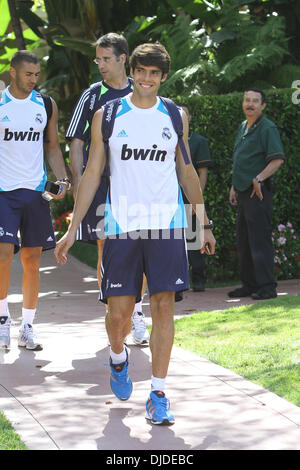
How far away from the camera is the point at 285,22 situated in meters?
15.2

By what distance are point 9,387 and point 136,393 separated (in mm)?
855

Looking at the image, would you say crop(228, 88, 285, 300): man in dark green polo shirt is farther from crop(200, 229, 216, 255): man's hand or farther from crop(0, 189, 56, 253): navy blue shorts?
crop(200, 229, 216, 255): man's hand

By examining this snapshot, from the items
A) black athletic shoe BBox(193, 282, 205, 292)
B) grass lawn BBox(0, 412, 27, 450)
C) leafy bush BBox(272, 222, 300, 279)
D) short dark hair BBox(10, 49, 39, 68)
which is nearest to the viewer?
grass lawn BBox(0, 412, 27, 450)

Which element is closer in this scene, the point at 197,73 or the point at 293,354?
the point at 293,354

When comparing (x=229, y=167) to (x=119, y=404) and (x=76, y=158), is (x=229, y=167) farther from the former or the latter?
(x=119, y=404)

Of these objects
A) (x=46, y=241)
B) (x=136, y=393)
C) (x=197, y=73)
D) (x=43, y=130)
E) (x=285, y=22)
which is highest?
(x=285, y=22)

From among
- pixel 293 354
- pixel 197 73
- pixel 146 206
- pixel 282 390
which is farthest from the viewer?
pixel 197 73

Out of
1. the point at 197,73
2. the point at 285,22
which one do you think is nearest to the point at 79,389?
the point at 197,73

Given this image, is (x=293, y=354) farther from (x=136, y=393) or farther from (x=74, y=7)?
(x=74, y=7)

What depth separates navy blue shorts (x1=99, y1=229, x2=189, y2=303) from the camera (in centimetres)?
507

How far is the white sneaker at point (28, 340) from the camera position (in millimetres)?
6984

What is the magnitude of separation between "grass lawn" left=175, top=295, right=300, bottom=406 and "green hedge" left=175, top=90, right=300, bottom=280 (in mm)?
1910

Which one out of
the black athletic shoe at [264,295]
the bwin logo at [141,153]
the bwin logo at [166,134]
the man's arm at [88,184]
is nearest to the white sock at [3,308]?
the man's arm at [88,184]

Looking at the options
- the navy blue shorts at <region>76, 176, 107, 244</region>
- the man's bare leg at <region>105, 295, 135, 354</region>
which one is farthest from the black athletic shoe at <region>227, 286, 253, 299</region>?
the man's bare leg at <region>105, 295, 135, 354</region>
